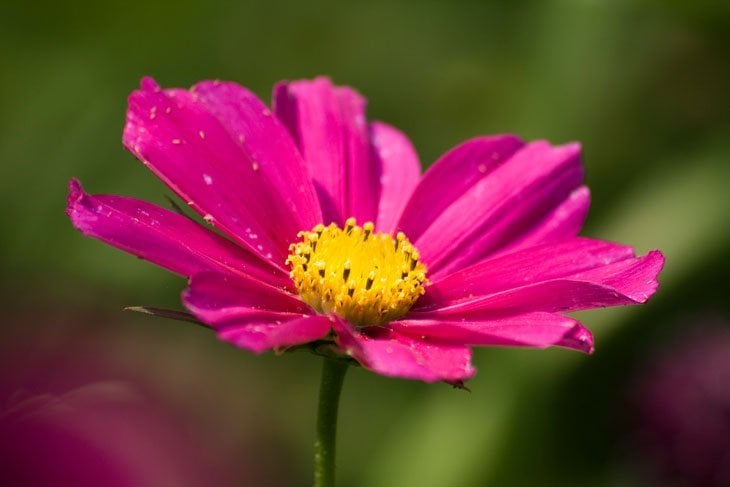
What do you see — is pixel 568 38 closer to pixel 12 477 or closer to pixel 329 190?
pixel 329 190

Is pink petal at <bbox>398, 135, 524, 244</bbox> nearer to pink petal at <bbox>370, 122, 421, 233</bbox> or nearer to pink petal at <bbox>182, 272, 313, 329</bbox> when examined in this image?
pink petal at <bbox>370, 122, 421, 233</bbox>

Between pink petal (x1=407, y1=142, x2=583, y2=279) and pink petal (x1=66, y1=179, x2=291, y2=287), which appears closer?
pink petal (x1=66, y1=179, x2=291, y2=287)

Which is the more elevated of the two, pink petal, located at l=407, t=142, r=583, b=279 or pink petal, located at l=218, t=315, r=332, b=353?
pink petal, located at l=407, t=142, r=583, b=279

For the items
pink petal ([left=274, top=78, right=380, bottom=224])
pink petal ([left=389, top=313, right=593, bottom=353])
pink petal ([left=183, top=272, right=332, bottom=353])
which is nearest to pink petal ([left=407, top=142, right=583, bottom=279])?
pink petal ([left=274, top=78, right=380, bottom=224])

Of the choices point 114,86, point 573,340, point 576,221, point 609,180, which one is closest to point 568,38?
point 609,180

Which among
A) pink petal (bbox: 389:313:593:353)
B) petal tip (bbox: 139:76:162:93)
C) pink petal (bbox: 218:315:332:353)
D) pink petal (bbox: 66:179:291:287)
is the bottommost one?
pink petal (bbox: 218:315:332:353)

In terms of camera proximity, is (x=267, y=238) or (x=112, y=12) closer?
(x=267, y=238)

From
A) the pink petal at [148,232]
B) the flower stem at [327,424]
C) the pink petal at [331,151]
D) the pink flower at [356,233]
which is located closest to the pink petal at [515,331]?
the pink flower at [356,233]
